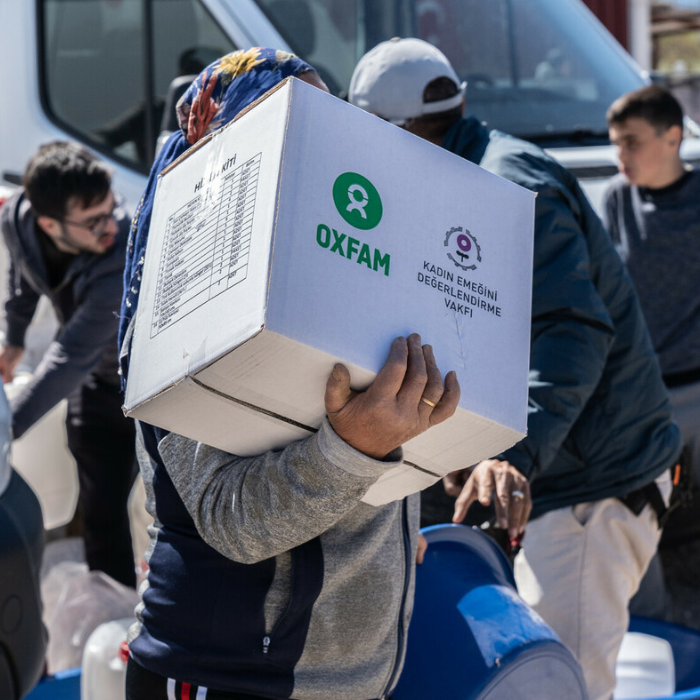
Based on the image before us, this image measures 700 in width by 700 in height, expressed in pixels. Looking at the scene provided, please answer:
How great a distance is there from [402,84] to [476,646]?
115 centimetres

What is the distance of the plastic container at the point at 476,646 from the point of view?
60.2 inches

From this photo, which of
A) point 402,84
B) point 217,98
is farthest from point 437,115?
point 217,98

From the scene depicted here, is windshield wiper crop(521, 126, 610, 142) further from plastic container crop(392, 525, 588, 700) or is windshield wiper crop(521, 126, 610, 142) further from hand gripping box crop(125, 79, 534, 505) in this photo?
hand gripping box crop(125, 79, 534, 505)

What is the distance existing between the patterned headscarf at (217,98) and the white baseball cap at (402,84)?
745 millimetres

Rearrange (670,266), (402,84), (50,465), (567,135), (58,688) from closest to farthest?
(402,84) < (58,688) < (670,266) < (50,465) < (567,135)

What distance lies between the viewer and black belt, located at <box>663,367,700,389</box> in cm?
354

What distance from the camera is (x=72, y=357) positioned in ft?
9.80

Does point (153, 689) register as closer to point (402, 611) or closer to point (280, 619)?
point (280, 619)

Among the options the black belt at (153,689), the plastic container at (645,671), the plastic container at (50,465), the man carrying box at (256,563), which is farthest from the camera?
the plastic container at (50,465)

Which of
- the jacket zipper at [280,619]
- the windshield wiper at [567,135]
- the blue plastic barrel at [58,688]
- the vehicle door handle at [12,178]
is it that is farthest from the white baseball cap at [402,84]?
the vehicle door handle at [12,178]

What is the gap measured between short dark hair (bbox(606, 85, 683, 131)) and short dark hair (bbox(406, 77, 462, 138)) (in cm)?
161

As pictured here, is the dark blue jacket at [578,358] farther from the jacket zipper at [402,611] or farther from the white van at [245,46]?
the white van at [245,46]

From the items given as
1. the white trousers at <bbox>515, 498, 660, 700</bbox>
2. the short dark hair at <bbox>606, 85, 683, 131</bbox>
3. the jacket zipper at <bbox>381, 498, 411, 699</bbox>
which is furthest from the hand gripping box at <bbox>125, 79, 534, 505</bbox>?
the short dark hair at <bbox>606, 85, 683, 131</bbox>

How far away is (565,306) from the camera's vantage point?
199 cm
